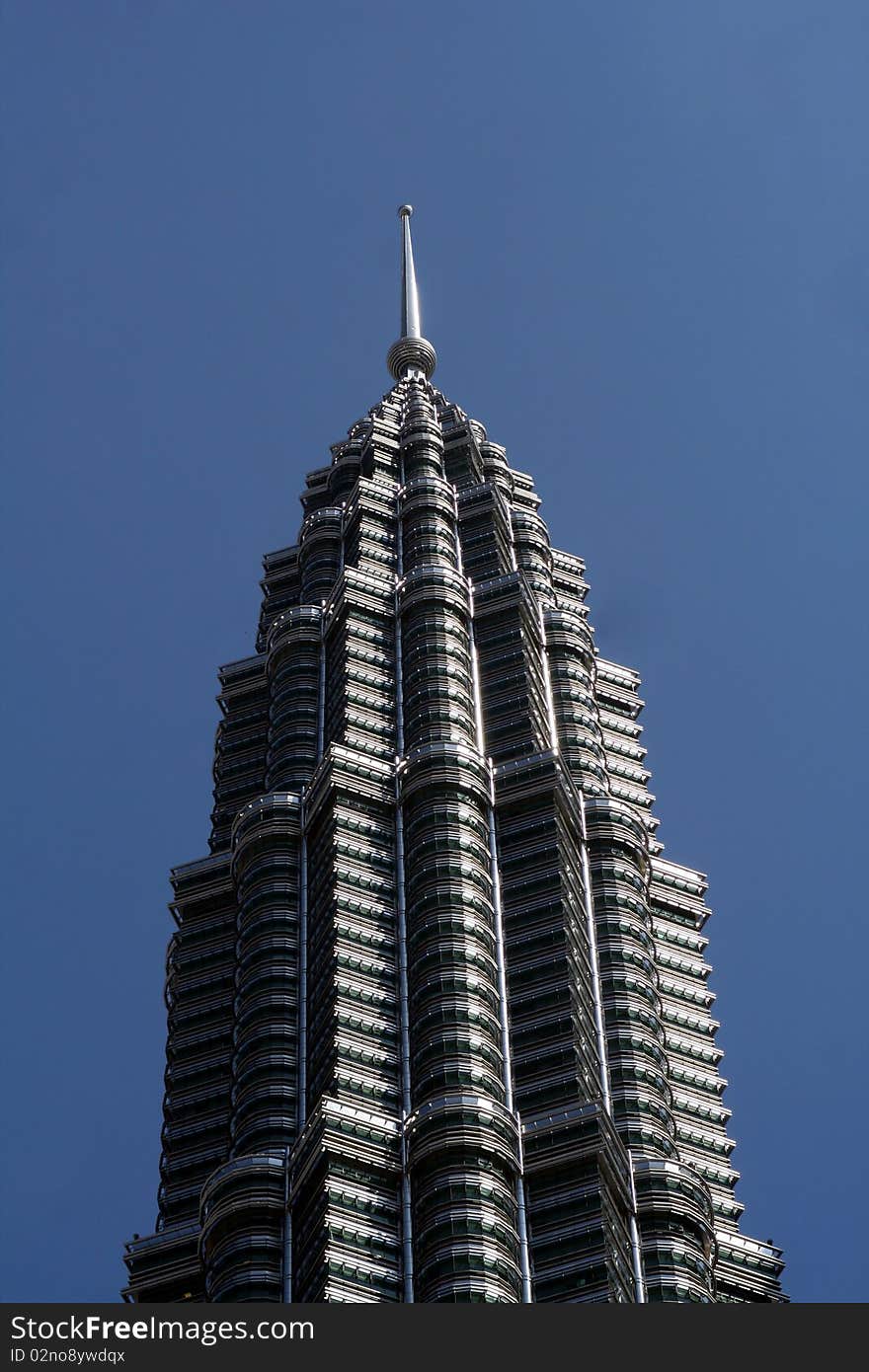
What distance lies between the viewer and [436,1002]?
501 feet

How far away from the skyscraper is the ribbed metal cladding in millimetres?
201

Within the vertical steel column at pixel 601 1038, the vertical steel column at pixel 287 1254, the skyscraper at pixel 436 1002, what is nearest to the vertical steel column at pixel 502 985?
the skyscraper at pixel 436 1002

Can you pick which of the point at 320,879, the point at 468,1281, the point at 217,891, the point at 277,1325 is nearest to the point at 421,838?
Result: the point at 320,879

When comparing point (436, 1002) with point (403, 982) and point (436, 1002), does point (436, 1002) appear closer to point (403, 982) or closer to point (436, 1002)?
point (436, 1002)

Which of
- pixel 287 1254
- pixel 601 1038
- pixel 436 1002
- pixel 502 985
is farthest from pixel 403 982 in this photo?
pixel 287 1254

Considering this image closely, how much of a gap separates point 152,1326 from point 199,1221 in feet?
245

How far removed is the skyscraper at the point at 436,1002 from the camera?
140625 millimetres

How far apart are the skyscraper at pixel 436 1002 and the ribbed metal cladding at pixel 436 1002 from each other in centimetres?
20

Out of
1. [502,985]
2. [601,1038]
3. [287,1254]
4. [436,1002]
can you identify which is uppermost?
[502,985]

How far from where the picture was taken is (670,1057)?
17225 centimetres

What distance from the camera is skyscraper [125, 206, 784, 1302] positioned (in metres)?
141

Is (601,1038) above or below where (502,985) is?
below

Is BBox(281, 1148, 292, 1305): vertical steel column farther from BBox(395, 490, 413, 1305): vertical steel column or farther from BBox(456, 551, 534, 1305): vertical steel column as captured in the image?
BBox(456, 551, 534, 1305): vertical steel column

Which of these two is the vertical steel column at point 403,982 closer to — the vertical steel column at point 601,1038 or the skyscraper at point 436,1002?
the skyscraper at point 436,1002
